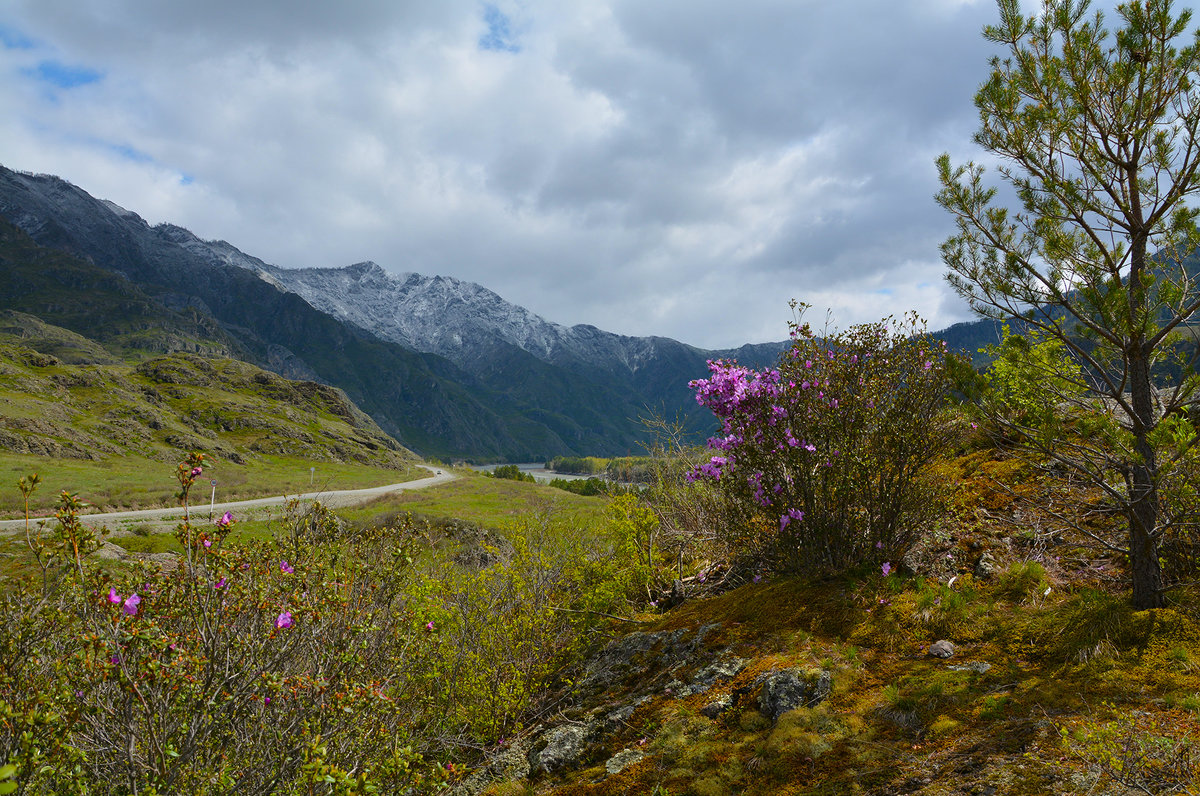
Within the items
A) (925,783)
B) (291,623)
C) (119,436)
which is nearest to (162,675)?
(291,623)

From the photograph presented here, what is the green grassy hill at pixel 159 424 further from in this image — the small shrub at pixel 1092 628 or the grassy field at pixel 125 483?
the small shrub at pixel 1092 628

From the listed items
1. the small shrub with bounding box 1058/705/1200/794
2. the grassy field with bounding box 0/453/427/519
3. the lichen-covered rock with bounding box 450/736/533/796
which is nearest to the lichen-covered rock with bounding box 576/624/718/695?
the lichen-covered rock with bounding box 450/736/533/796

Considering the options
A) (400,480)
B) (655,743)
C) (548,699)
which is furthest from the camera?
(400,480)

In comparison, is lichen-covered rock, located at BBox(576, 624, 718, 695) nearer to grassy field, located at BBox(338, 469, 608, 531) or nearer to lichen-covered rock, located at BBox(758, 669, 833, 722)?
lichen-covered rock, located at BBox(758, 669, 833, 722)

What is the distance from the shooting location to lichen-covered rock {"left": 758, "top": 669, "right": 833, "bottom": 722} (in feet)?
15.5

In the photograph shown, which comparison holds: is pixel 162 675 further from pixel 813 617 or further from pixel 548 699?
pixel 813 617

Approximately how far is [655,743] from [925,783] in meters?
2.20

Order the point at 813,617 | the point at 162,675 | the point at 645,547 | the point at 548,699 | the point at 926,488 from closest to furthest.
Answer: the point at 162,675 → the point at 813,617 → the point at 926,488 → the point at 548,699 → the point at 645,547

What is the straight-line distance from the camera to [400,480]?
126000mm

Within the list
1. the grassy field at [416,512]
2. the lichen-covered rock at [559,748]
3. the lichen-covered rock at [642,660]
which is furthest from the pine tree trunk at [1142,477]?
the grassy field at [416,512]

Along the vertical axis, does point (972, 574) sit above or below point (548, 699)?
above

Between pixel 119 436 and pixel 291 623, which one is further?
pixel 119 436

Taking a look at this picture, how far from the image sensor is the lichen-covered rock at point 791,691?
472 centimetres

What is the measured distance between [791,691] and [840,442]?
2.81 metres
